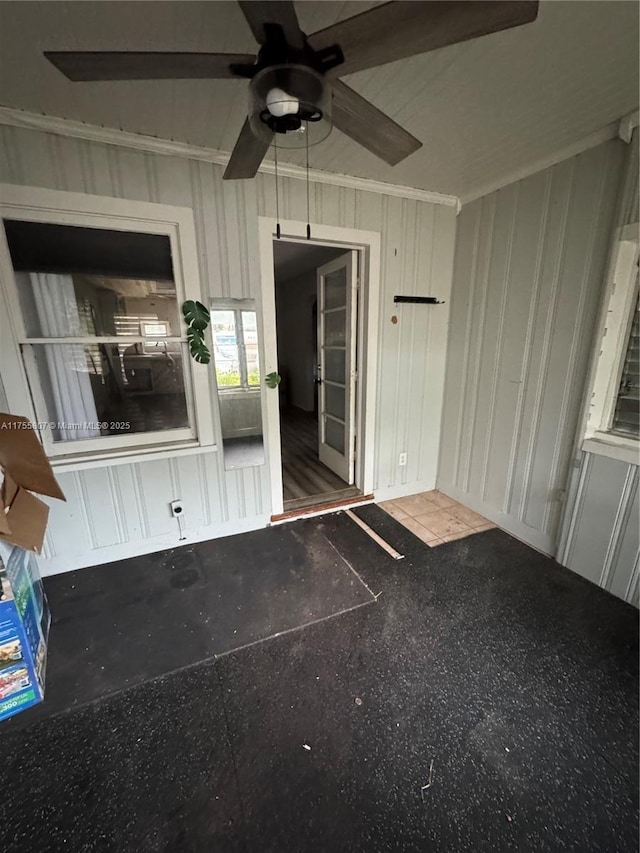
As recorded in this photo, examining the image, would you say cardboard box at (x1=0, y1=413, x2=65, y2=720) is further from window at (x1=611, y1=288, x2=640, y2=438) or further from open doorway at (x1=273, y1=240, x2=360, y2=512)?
window at (x1=611, y1=288, x2=640, y2=438)

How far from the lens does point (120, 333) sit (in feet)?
6.59

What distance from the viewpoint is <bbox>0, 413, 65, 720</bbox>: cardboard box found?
130cm

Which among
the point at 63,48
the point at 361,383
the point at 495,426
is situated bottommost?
the point at 495,426

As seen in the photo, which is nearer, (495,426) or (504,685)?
(504,685)

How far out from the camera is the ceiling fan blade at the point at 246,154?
125 cm

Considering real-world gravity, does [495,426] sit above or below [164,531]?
above

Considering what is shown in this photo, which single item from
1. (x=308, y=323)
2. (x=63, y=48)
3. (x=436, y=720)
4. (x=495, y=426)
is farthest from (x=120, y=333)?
(x=308, y=323)

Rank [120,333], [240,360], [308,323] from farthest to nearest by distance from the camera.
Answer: [308,323]
[240,360]
[120,333]

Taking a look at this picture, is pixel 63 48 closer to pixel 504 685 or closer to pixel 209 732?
pixel 209 732

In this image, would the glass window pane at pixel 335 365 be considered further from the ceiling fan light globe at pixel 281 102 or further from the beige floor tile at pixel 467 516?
the ceiling fan light globe at pixel 281 102

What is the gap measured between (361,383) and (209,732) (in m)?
2.20

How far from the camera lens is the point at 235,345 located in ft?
7.22

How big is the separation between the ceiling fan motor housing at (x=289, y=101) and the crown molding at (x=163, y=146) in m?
1.07

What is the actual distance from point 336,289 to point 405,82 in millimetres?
1587
